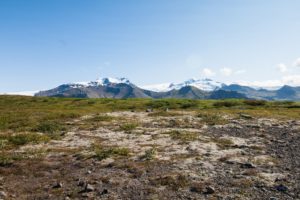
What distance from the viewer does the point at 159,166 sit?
26.7 meters

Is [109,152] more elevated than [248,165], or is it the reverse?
[109,152]

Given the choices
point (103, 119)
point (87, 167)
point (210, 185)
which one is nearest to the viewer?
point (210, 185)

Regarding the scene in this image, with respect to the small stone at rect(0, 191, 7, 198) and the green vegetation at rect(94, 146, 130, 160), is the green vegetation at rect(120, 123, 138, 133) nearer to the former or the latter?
the green vegetation at rect(94, 146, 130, 160)

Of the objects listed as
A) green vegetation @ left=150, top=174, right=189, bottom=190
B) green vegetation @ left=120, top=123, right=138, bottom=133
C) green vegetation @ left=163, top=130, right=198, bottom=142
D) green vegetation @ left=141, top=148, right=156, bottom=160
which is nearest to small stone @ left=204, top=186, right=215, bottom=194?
green vegetation @ left=150, top=174, right=189, bottom=190

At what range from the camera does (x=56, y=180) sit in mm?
24000

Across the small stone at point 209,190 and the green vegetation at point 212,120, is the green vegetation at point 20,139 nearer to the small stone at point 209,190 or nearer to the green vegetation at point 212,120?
the small stone at point 209,190

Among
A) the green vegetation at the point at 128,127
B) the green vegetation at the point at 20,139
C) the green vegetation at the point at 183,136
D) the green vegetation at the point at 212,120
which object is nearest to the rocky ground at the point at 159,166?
the green vegetation at the point at 183,136

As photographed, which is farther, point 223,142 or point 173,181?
point 223,142

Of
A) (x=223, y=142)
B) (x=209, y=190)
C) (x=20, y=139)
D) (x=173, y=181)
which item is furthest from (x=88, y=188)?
(x=20, y=139)

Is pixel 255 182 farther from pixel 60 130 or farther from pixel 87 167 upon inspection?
pixel 60 130

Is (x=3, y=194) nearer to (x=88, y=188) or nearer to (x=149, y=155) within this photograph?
(x=88, y=188)

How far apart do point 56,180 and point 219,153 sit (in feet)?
46.8

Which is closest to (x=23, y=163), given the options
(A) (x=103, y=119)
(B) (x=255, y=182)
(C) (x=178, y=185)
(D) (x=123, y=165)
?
(D) (x=123, y=165)

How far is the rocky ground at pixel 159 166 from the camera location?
2112 cm
